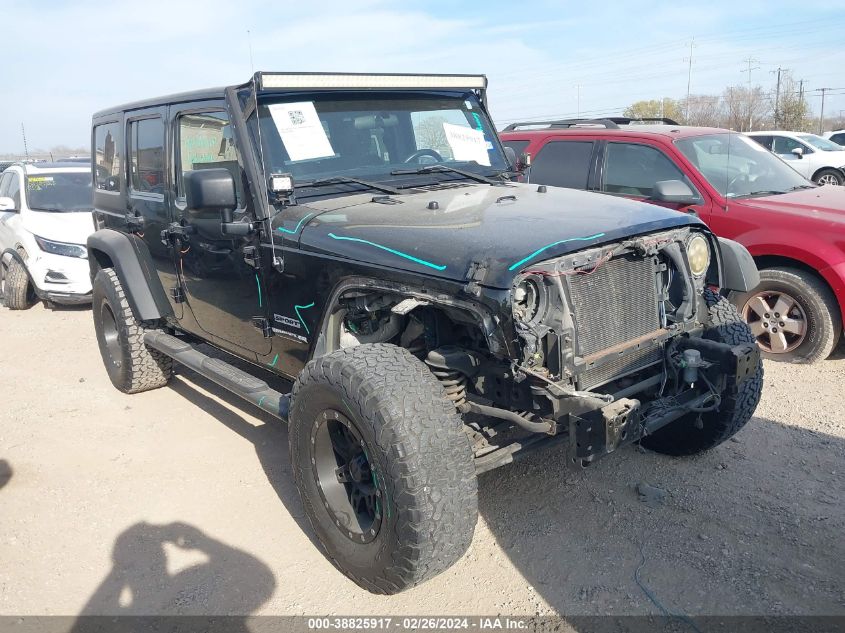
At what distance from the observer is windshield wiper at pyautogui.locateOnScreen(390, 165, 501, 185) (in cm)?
403

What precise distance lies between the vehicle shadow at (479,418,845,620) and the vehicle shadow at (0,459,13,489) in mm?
2964

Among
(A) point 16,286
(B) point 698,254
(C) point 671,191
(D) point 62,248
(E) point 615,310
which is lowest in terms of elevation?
(A) point 16,286

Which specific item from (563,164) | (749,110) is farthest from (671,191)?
(749,110)

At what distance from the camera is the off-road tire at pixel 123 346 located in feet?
17.4

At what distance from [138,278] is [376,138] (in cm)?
222

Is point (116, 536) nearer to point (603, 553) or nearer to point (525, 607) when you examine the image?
point (525, 607)

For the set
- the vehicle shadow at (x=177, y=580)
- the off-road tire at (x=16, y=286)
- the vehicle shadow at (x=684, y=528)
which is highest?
the off-road tire at (x=16, y=286)

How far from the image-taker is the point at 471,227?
304 centimetres

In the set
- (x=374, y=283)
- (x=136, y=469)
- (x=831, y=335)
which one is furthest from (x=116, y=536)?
(x=831, y=335)

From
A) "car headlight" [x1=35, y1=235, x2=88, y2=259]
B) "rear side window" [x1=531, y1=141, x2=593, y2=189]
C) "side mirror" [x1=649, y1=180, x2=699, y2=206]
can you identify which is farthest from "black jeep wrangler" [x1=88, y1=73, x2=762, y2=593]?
"car headlight" [x1=35, y1=235, x2=88, y2=259]

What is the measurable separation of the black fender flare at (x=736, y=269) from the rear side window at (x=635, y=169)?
256cm

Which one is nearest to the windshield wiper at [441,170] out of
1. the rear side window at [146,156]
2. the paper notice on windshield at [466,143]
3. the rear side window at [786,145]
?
the paper notice on windshield at [466,143]

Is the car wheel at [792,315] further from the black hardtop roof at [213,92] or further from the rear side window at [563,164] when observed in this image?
the black hardtop roof at [213,92]

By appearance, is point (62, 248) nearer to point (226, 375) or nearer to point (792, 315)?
point (226, 375)
